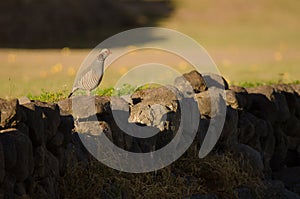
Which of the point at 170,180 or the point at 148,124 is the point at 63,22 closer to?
the point at 148,124

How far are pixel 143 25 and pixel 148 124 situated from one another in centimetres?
3333

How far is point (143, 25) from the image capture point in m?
42.4

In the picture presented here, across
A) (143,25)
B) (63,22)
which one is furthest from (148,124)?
(143,25)

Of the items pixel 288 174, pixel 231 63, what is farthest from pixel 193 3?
pixel 288 174

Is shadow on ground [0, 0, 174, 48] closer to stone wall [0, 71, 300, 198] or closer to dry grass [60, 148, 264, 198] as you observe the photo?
stone wall [0, 71, 300, 198]

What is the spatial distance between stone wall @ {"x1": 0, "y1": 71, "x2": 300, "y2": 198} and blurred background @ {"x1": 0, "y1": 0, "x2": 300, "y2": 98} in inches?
198

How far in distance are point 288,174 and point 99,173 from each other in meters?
4.01

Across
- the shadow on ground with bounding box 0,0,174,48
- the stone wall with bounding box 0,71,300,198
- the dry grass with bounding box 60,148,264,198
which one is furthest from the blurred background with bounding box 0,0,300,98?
the dry grass with bounding box 60,148,264,198

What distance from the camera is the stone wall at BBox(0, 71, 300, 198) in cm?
713

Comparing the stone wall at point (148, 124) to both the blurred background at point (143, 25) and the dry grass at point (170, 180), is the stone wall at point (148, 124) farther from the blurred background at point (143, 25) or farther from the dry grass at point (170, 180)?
the blurred background at point (143, 25)

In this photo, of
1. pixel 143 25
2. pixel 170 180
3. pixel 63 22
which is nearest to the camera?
pixel 170 180

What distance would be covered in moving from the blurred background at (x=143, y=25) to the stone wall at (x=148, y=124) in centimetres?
502

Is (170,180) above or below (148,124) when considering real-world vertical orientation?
below

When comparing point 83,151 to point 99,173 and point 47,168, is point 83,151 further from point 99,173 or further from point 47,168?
point 47,168
